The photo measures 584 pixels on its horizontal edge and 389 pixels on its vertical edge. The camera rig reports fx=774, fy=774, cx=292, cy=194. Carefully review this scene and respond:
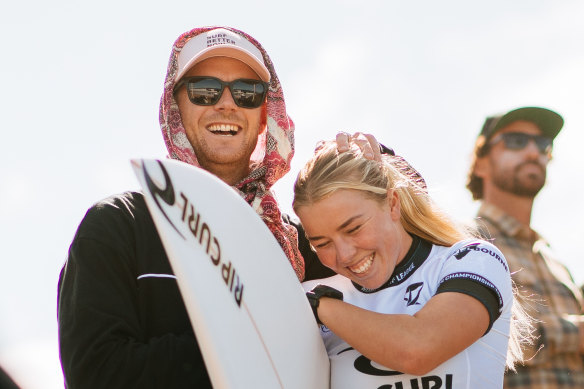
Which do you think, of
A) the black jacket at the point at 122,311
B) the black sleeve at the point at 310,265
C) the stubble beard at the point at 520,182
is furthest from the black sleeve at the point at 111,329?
the stubble beard at the point at 520,182

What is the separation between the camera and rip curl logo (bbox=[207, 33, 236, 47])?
3.22 metres

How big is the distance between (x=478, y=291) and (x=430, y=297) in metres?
0.18

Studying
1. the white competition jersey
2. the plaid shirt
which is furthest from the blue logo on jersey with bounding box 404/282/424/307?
the plaid shirt

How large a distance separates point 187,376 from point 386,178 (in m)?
0.98

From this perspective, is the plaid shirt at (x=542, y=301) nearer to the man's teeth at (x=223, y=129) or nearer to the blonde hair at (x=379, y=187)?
the blonde hair at (x=379, y=187)

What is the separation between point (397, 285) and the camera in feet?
8.53

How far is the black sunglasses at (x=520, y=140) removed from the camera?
5.21m

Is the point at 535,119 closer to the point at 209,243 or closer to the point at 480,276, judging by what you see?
the point at 480,276

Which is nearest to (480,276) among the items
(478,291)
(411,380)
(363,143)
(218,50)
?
(478,291)

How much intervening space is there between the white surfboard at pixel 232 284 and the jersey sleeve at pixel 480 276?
0.51 meters

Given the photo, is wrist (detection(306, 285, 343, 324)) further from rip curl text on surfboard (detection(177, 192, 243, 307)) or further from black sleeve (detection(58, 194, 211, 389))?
black sleeve (detection(58, 194, 211, 389))

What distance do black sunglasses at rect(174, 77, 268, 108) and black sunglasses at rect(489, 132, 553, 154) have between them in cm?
256

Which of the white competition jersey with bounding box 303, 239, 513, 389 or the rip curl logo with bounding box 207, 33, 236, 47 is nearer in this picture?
the white competition jersey with bounding box 303, 239, 513, 389

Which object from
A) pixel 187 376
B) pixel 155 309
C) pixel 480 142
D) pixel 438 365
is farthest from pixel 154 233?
pixel 480 142
